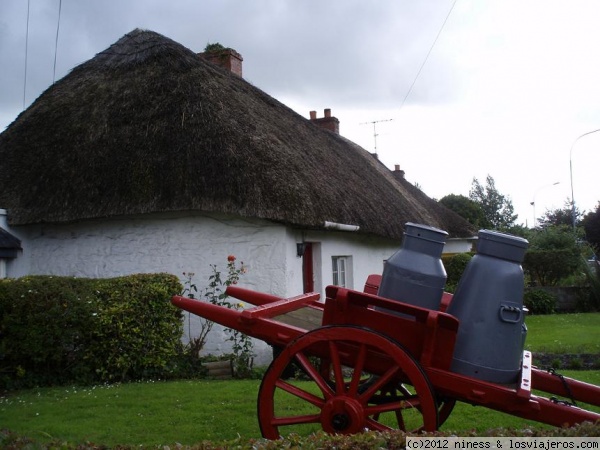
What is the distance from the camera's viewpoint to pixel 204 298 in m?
9.75

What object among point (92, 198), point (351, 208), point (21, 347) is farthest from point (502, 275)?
point (351, 208)

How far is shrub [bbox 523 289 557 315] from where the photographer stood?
19.1m

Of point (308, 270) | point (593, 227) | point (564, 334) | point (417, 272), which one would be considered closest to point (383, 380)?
point (417, 272)

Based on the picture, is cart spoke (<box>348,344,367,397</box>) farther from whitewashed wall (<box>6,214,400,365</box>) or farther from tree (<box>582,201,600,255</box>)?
tree (<box>582,201,600,255</box>)

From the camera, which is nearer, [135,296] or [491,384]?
[491,384]

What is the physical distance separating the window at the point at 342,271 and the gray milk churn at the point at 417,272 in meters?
8.49

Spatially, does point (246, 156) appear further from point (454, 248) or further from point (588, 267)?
point (454, 248)

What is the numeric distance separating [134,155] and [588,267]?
1486 cm

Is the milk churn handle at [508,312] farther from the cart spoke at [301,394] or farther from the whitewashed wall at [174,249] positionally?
the whitewashed wall at [174,249]

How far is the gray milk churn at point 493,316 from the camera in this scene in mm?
3922

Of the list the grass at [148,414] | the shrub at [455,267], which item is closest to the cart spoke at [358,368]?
the grass at [148,414]

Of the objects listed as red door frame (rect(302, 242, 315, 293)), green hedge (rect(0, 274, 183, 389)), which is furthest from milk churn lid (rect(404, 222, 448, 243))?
red door frame (rect(302, 242, 315, 293))

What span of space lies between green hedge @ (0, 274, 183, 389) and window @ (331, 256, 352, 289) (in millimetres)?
4905

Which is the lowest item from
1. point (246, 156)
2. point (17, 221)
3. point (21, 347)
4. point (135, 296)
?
point (21, 347)
